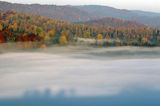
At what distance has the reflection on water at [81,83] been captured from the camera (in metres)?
8.42

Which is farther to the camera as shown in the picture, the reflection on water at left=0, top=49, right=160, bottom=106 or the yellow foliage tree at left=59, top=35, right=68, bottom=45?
the yellow foliage tree at left=59, top=35, right=68, bottom=45

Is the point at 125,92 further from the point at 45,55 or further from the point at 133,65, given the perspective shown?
the point at 45,55

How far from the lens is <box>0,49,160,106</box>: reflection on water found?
27.6ft

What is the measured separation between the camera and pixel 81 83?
1052cm

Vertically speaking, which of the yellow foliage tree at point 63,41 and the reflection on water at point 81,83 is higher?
the reflection on water at point 81,83

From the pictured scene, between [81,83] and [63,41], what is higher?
[81,83]

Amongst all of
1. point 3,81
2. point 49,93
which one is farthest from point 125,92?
point 3,81

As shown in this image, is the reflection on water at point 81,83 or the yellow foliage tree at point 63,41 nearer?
the reflection on water at point 81,83

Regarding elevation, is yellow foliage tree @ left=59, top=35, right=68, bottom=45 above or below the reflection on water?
below

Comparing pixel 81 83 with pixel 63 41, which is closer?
pixel 81 83

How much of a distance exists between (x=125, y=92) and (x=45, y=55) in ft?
31.9

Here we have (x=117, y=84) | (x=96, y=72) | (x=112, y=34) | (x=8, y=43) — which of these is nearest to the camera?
(x=117, y=84)

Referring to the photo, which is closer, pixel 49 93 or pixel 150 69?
pixel 49 93

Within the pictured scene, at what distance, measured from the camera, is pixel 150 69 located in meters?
13.0
